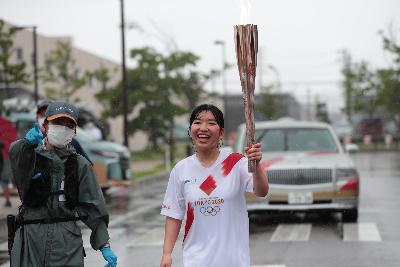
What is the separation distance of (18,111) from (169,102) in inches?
1026

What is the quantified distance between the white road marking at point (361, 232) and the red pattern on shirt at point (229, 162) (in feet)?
21.7

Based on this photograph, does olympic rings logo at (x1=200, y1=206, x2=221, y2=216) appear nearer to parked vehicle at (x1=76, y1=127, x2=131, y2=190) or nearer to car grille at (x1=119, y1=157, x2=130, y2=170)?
parked vehicle at (x1=76, y1=127, x2=131, y2=190)

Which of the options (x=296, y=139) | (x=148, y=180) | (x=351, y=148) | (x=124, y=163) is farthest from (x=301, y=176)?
(x=148, y=180)

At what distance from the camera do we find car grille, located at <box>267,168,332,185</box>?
498 inches

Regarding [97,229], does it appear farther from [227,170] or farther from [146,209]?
[146,209]

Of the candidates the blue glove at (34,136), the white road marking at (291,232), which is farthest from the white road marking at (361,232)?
the blue glove at (34,136)

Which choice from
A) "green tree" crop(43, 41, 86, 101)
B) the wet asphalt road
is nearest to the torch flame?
the wet asphalt road

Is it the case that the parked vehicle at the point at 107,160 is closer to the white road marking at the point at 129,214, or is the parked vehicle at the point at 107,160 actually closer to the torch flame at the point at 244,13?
the white road marking at the point at 129,214

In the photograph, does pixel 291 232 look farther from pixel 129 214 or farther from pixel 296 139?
pixel 129 214

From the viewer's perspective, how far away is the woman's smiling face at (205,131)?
4.68 metres

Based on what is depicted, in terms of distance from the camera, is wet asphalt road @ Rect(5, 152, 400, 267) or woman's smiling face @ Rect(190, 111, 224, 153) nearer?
woman's smiling face @ Rect(190, 111, 224, 153)

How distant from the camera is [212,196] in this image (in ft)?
15.1

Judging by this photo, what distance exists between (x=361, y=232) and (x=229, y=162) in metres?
7.53

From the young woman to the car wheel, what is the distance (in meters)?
8.30
